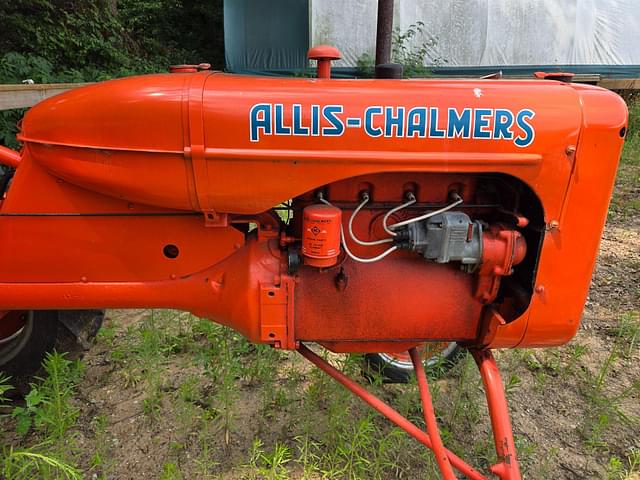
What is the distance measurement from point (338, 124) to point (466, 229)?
50cm

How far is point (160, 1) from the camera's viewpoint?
13609 millimetres

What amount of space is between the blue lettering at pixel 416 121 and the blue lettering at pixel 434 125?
0.06ft

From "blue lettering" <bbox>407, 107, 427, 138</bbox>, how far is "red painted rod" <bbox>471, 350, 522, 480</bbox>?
2.86 ft

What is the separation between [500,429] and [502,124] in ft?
3.14

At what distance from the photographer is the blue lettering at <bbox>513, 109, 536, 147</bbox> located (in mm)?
1443

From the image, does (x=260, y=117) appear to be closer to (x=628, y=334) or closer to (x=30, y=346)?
(x=30, y=346)

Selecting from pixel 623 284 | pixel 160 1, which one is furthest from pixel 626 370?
pixel 160 1

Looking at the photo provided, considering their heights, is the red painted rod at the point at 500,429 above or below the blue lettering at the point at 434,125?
below

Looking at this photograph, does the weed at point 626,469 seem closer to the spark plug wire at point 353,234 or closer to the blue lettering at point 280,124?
the spark plug wire at point 353,234

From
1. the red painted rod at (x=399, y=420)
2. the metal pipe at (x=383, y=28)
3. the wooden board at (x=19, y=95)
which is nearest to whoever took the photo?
the red painted rod at (x=399, y=420)

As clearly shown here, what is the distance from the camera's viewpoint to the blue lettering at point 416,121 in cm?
143

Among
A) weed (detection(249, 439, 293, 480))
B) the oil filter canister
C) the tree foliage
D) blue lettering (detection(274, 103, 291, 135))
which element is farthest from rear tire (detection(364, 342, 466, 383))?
the tree foliage

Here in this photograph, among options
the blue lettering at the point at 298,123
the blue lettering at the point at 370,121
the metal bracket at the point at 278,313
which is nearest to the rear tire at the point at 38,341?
the metal bracket at the point at 278,313

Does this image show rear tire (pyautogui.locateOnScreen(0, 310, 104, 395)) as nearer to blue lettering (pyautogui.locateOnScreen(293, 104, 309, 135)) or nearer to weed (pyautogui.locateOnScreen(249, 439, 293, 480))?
weed (pyautogui.locateOnScreen(249, 439, 293, 480))
